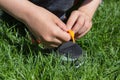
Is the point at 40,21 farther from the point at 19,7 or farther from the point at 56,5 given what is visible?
the point at 56,5

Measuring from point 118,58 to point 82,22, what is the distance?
9.7 inches

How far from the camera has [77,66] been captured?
65.7 inches

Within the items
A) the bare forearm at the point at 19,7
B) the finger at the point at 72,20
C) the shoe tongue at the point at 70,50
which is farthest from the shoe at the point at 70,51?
the bare forearm at the point at 19,7

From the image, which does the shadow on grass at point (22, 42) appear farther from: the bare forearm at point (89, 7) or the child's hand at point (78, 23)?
the bare forearm at point (89, 7)

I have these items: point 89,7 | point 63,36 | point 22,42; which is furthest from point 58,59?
point 89,7

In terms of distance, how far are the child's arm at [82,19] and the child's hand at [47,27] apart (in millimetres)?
80

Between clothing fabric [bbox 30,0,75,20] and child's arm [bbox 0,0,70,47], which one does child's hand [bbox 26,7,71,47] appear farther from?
clothing fabric [bbox 30,0,75,20]

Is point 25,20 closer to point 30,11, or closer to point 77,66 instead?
point 30,11

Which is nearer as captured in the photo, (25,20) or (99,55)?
(25,20)

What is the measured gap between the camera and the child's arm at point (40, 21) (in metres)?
1.58

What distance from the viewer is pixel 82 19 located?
1728mm

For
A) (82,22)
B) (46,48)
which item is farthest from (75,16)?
(46,48)

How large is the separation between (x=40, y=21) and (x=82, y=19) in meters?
0.23

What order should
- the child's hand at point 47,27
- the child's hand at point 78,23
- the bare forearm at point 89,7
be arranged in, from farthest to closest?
the bare forearm at point 89,7 < the child's hand at point 78,23 < the child's hand at point 47,27
